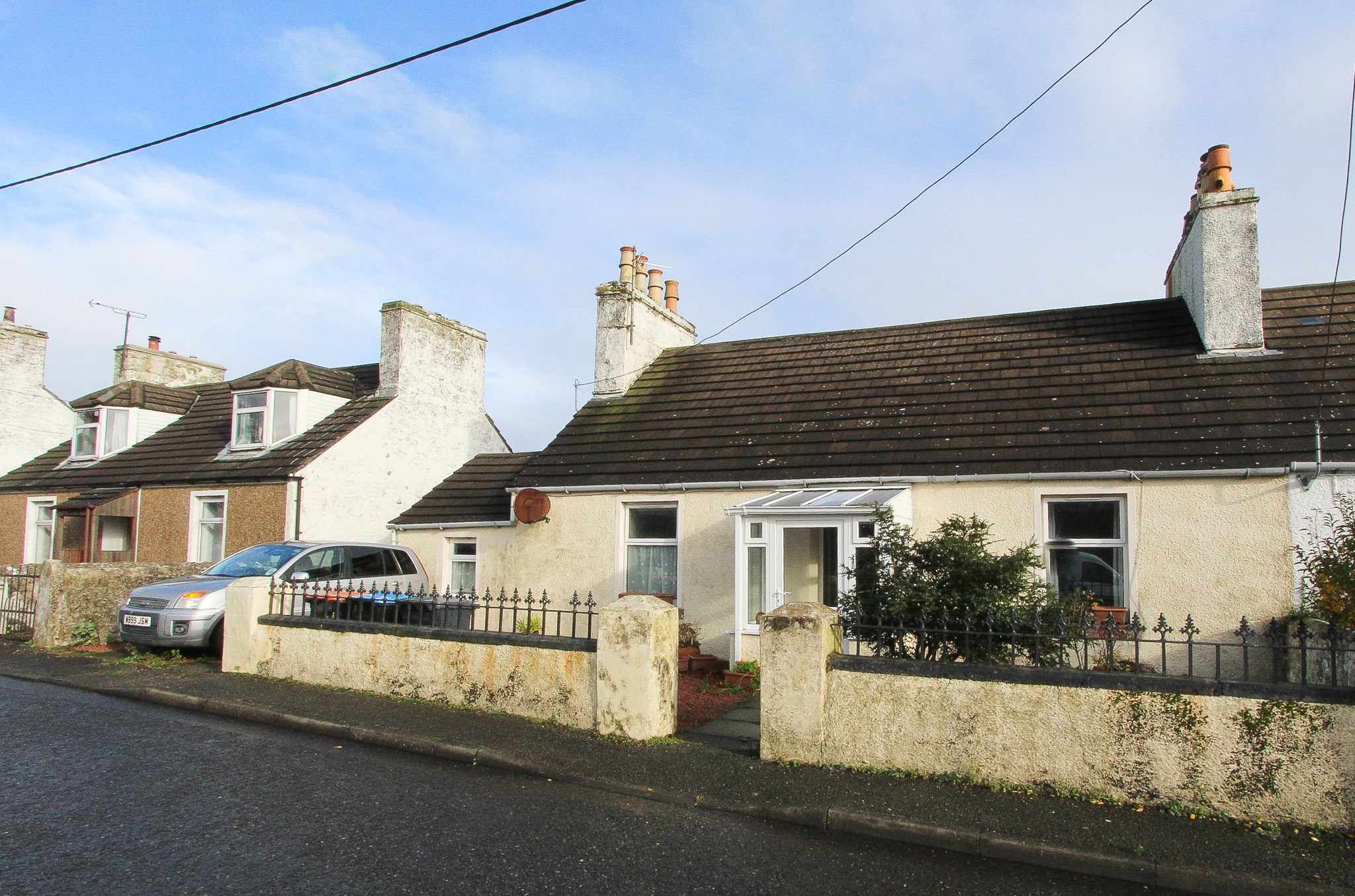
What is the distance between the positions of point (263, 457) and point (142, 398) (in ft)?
20.1

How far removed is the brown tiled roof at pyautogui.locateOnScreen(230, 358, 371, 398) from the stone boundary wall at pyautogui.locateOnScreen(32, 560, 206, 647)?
510 cm

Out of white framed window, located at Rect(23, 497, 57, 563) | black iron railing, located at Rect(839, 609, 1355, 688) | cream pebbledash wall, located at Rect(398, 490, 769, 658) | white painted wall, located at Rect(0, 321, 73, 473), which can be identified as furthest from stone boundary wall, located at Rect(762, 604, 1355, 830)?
white painted wall, located at Rect(0, 321, 73, 473)

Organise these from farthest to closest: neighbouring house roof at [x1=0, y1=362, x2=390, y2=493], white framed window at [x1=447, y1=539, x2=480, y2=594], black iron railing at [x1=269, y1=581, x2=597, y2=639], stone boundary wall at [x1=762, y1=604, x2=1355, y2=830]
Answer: neighbouring house roof at [x1=0, y1=362, x2=390, y2=493] < white framed window at [x1=447, y1=539, x2=480, y2=594] < black iron railing at [x1=269, y1=581, x2=597, y2=639] < stone boundary wall at [x1=762, y1=604, x2=1355, y2=830]

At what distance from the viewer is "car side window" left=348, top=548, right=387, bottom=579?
528 inches

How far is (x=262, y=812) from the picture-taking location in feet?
19.0

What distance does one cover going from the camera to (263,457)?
17.3 metres

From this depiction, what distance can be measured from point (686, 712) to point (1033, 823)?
4068mm

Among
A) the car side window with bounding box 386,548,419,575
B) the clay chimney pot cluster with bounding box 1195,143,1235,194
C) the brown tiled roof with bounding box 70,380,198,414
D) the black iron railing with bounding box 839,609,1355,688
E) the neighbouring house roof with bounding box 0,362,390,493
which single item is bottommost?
the black iron railing with bounding box 839,609,1355,688

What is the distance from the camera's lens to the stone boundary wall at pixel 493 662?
765 cm

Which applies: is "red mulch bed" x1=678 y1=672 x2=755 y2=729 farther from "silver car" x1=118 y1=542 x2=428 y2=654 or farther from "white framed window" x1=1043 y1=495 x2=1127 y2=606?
"silver car" x1=118 y1=542 x2=428 y2=654

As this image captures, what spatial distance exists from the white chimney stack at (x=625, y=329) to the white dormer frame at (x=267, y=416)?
657 centimetres

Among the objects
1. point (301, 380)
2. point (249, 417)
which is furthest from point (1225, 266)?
point (249, 417)

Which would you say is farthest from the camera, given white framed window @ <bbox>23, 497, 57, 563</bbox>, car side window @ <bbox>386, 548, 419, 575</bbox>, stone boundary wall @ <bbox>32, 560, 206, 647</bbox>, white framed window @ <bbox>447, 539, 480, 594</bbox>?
white framed window @ <bbox>23, 497, 57, 563</bbox>

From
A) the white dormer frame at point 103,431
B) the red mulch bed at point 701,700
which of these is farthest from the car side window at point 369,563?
the white dormer frame at point 103,431
